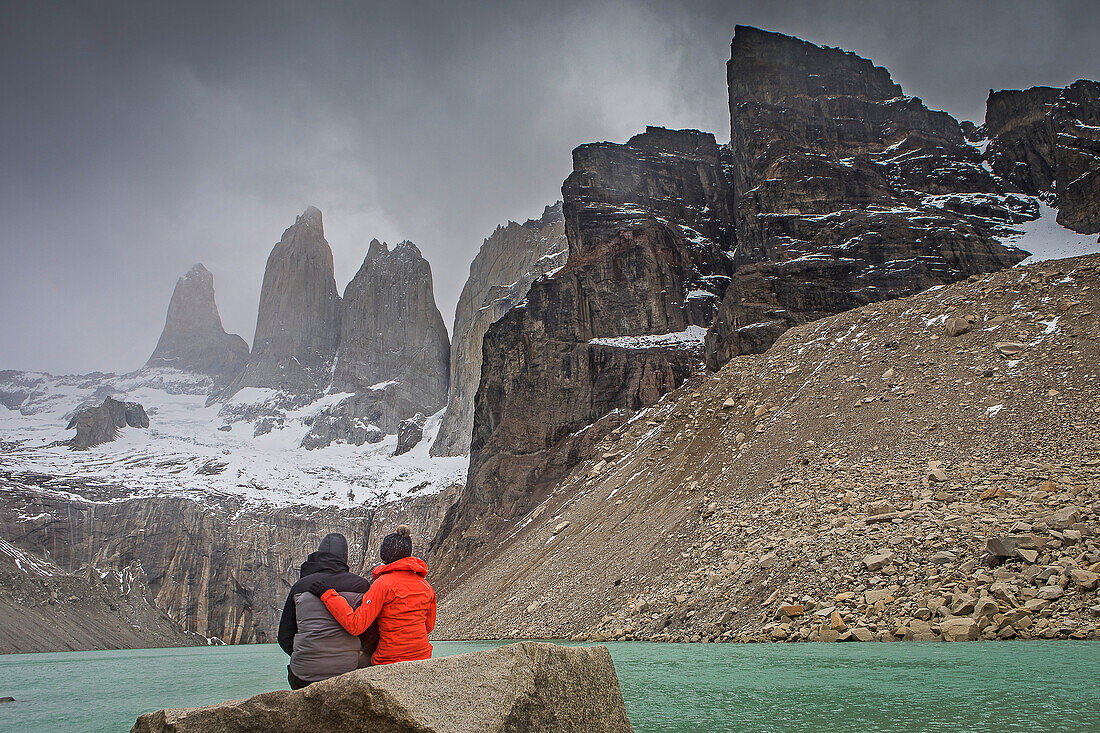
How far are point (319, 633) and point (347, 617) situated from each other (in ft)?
1.15

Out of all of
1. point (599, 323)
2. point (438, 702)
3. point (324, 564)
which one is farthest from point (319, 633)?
point (599, 323)

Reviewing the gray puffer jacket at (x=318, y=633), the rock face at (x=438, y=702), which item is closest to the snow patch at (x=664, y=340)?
the gray puffer jacket at (x=318, y=633)

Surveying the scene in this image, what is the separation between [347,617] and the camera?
6.62 metres

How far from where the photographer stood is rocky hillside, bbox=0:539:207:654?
83.4 m

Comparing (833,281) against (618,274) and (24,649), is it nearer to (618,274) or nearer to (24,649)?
(618,274)

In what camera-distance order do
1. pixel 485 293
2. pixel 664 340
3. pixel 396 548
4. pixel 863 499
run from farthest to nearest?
pixel 485 293 → pixel 664 340 → pixel 863 499 → pixel 396 548

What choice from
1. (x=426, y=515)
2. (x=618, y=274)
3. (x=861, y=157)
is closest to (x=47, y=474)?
(x=426, y=515)

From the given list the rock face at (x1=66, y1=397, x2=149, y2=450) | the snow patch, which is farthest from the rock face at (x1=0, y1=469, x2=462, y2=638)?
the snow patch

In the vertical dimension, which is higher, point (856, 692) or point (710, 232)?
point (710, 232)

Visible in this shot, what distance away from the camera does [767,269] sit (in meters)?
68.3

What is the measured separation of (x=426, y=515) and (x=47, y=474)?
259 ft

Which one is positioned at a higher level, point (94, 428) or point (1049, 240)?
point (1049, 240)

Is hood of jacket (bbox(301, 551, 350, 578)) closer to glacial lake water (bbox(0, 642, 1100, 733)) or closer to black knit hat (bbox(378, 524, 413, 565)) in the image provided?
black knit hat (bbox(378, 524, 413, 565))

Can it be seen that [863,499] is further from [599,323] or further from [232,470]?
[232,470]
